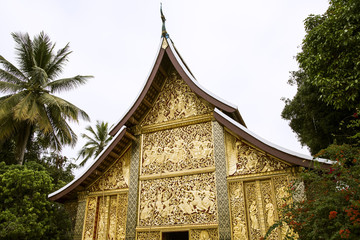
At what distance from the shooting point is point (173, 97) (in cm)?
848

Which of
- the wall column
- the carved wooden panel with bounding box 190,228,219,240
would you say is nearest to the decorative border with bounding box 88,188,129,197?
the wall column

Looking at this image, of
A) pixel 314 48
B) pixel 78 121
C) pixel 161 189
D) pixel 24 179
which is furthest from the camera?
pixel 78 121

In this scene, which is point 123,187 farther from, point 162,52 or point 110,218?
point 162,52

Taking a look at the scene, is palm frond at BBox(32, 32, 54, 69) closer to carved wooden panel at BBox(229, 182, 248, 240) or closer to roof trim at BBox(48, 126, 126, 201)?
roof trim at BBox(48, 126, 126, 201)

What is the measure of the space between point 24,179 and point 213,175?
821cm

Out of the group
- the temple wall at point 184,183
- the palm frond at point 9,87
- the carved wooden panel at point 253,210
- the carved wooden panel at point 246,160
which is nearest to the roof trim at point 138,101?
the temple wall at point 184,183

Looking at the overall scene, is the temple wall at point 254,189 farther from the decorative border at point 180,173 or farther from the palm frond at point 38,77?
the palm frond at point 38,77

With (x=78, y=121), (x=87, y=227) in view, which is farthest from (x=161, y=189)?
(x=78, y=121)

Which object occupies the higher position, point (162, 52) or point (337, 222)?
point (162, 52)

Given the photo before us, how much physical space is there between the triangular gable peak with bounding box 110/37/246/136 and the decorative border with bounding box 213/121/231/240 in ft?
2.29

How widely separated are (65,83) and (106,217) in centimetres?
1193

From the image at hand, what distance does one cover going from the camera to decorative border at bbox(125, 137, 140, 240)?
723 centimetres

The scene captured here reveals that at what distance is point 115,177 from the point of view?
8148 mm

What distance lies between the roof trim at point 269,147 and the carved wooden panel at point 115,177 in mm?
2922
